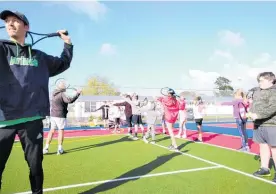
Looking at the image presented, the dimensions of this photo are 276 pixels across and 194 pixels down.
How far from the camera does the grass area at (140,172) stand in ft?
14.1

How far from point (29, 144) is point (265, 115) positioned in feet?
13.6

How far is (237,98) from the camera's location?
846 centimetres

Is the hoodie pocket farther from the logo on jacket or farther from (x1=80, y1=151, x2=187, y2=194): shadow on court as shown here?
(x1=80, y1=151, x2=187, y2=194): shadow on court

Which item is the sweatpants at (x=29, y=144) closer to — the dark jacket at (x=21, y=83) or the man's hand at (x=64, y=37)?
the dark jacket at (x=21, y=83)

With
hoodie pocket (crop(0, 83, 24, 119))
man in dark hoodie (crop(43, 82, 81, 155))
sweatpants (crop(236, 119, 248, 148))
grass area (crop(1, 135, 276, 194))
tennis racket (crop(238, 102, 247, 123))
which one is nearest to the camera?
hoodie pocket (crop(0, 83, 24, 119))

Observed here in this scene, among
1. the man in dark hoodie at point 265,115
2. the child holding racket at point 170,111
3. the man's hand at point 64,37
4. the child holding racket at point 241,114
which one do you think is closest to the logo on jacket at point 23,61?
the man's hand at point 64,37

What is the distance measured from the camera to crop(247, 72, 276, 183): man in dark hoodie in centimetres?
476

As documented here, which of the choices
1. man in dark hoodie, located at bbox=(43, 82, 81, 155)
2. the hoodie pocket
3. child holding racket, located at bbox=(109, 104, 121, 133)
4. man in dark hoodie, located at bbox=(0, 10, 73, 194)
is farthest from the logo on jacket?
child holding racket, located at bbox=(109, 104, 121, 133)

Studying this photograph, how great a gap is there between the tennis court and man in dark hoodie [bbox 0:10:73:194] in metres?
1.65

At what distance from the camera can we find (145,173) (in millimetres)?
5250

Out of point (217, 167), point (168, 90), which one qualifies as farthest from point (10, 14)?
point (168, 90)

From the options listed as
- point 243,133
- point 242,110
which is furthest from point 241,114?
point 243,133

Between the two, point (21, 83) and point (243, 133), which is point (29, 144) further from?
point (243, 133)

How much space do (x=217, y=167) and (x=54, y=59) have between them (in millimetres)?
4375
